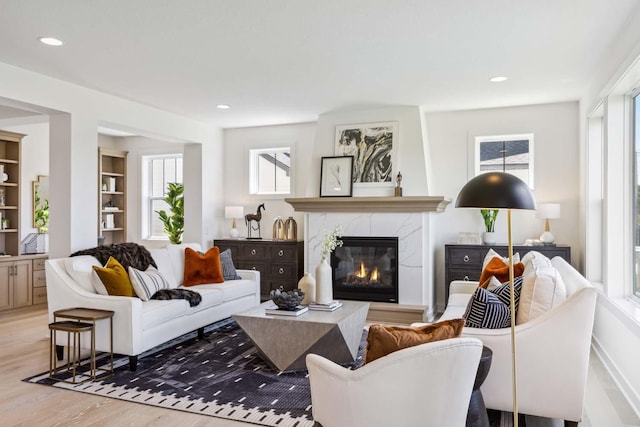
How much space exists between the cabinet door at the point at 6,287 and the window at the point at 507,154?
5963 millimetres

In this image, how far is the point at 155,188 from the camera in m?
8.06

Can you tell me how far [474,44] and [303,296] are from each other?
2394mm

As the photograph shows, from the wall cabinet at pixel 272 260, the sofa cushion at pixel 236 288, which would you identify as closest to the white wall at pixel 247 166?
the wall cabinet at pixel 272 260

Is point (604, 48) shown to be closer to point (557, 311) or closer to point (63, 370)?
point (557, 311)

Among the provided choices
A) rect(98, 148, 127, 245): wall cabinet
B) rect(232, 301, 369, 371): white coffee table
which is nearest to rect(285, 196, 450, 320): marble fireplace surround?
rect(232, 301, 369, 371): white coffee table

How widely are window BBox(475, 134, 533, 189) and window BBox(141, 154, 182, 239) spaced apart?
4793mm

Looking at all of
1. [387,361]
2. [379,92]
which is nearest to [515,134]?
[379,92]

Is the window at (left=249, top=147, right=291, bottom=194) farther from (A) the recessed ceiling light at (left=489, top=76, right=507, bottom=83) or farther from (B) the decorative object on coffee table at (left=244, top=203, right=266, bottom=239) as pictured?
(A) the recessed ceiling light at (left=489, top=76, right=507, bottom=83)

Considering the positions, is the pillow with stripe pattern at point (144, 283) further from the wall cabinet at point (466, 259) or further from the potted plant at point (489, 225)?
the potted plant at point (489, 225)

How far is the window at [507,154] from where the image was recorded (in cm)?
590

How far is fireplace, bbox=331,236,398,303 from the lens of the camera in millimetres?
5871

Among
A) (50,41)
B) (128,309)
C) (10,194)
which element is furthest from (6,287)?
(50,41)

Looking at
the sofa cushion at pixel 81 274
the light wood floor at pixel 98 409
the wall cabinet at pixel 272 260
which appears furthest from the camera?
the wall cabinet at pixel 272 260

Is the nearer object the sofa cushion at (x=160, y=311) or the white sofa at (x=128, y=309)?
the white sofa at (x=128, y=309)
